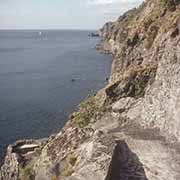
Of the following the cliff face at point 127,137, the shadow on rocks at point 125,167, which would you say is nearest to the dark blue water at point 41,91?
the cliff face at point 127,137

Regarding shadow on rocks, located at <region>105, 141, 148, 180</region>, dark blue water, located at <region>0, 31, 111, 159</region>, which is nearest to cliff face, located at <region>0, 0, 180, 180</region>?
shadow on rocks, located at <region>105, 141, 148, 180</region>

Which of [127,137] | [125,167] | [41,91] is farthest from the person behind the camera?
Result: [41,91]

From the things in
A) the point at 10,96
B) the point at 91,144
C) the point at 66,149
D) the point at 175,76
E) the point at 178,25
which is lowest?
the point at 10,96

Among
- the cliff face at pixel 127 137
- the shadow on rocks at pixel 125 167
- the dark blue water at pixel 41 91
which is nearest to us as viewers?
the shadow on rocks at pixel 125 167

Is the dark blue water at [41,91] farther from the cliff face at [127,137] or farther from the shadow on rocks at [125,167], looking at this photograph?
the shadow on rocks at [125,167]

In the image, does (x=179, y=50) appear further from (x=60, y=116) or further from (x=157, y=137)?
(x=60, y=116)

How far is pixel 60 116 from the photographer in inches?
2891

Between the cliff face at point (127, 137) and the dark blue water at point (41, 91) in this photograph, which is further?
the dark blue water at point (41, 91)

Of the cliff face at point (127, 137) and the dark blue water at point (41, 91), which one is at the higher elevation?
the cliff face at point (127, 137)

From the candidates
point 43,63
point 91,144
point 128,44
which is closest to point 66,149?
point 91,144

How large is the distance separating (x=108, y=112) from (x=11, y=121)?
4050 centimetres

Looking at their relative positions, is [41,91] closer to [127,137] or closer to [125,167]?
[127,137]

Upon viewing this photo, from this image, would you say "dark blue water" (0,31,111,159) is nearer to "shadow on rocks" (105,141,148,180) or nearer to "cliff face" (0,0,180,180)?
"cliff face" (0,0,180,180)

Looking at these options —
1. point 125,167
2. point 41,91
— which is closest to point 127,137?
point 125,167
